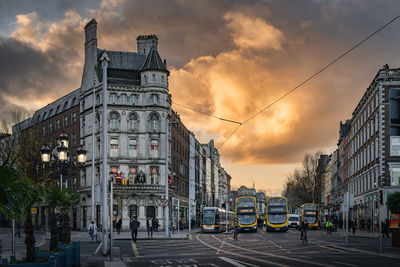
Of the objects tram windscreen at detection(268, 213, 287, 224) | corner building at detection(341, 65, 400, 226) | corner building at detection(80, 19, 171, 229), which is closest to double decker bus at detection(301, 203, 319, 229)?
corner building at detection(341, 65, 400, 226)

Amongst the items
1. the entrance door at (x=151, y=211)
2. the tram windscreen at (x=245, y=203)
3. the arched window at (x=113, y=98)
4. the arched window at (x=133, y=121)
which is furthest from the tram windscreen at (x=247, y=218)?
the arched window at (x=113, y=98)

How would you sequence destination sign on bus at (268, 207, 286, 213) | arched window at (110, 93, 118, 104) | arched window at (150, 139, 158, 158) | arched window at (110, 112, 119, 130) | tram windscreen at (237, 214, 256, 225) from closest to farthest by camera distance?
tram windscreen at (237, 214, 256, 225) < destination sign on bus at (268, 207, 286, 213) < arched window at (110, 93, 118, 104) < arched window at (110, 112, 119, 130) < arched window at (150, 139, 158, 158)

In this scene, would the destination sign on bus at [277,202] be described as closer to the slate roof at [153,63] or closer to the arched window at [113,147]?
the arched window at [113,147]

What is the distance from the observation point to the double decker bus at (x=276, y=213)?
63.4 m

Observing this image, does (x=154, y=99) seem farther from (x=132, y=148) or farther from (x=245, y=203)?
(x=245, y=203)

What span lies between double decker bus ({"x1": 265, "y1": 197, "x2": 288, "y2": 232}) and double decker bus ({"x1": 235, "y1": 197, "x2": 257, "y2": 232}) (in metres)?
2.03

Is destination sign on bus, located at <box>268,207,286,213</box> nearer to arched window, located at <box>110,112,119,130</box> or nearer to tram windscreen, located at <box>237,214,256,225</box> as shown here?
tram windscreen, located at <box>237,214,256,225</box>

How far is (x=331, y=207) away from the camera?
121 meters

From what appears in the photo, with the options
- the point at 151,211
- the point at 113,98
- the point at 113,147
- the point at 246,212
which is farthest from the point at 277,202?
the point at 113,98

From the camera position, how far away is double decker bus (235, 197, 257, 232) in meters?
62.2

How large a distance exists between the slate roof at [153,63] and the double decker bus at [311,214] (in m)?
28.0

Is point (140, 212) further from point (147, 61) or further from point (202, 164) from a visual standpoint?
point (202, 164)

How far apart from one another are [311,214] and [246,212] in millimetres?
19653

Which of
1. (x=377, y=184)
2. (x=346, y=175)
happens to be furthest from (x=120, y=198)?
(x=346, y=175)
